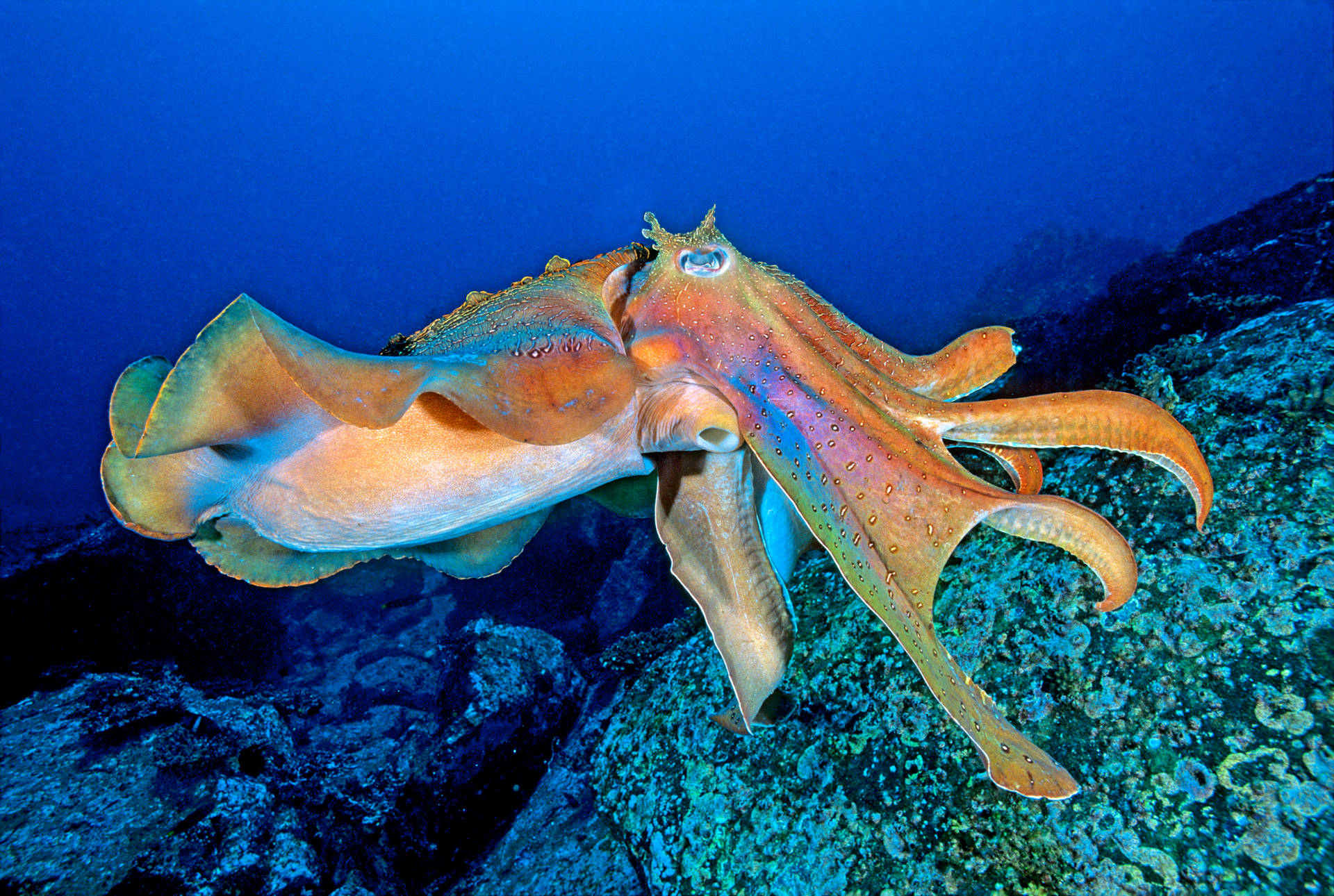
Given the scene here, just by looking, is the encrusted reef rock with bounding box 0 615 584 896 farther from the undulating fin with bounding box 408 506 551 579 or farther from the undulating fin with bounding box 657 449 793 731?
the undulating fin with bounding box 657 449 793 731

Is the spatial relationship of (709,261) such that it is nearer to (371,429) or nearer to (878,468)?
(878,468)

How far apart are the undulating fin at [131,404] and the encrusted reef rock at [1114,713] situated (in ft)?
7.15

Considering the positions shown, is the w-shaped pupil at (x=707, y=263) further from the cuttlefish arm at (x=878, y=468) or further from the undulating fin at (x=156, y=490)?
the undulating fin at (x=156, y=490)

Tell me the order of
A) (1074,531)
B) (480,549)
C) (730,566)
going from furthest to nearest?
1. (480,549)
2. (730,566)
3. (1074,531)

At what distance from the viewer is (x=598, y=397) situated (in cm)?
140

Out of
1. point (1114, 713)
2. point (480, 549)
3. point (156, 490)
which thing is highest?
point (1114, 713)

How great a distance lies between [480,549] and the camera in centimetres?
230

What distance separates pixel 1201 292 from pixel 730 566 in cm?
494

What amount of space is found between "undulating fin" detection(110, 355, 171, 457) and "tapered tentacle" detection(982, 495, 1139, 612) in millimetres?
1880

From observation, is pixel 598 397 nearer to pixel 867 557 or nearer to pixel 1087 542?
pixel 867 557

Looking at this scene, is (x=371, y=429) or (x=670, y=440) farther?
(x=670, y=440)

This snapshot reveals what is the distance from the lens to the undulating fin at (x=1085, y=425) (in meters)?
1.21

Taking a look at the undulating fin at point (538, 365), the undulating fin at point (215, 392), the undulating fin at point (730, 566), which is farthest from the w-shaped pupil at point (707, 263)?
the undulating fin at point (215, 392)

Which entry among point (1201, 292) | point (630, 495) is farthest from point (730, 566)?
point (1201, 292)
